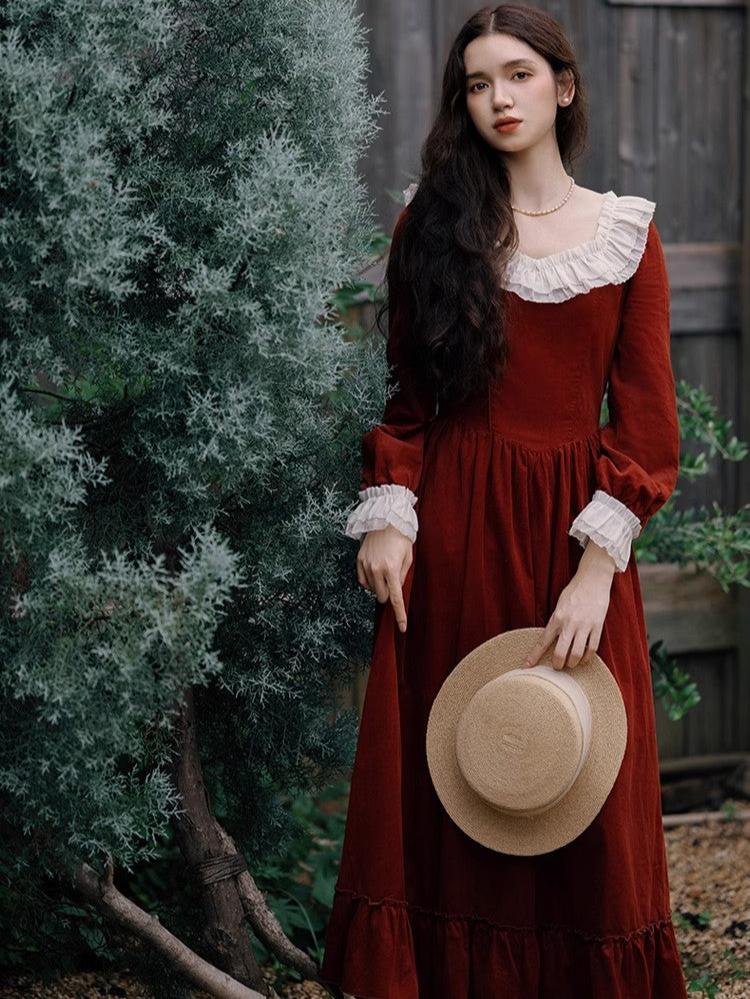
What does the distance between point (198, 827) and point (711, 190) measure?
268cm

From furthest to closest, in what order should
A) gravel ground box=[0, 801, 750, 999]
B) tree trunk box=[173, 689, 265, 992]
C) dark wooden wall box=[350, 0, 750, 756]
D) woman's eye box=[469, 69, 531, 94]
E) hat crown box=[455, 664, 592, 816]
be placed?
1. dark wooden wall box=[350, 0, 750, 756]
2. gravel ground box=[0, 801, 750, 999]
3. tree trunk box=[173, 689, 265, 992]
4. woman's eye box=[469, 69, 531, 94]
5. hat crown box=[455, 664, 592, 816]

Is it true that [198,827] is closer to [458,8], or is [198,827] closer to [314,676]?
[314,676]

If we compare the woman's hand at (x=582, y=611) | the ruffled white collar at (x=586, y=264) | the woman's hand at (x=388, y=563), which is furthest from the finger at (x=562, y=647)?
the ruffled white collar at (x=586, y=264)

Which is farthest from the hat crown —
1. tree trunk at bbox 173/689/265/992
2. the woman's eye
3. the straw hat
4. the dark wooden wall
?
the dark wooden wall

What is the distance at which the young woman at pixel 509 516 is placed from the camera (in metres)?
2.28

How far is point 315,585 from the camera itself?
248cm

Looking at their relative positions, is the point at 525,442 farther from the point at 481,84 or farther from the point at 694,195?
the point at 694,195

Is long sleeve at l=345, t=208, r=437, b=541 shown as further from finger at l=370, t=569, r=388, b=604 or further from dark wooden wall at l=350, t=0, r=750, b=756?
dark wooden wall at l=350, t=0, r=750, b=756

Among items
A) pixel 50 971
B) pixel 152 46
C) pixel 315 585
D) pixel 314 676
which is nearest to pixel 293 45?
pixel 152 46

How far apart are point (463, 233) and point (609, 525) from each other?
1.82 ft

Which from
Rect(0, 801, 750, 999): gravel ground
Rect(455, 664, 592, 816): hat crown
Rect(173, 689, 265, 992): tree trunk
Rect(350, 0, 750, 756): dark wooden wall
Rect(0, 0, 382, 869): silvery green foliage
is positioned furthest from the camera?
Rect(350, 0, 750, 756): dark wooden wall

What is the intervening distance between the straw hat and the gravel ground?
31.2 inches

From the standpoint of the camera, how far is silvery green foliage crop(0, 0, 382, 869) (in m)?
1.96

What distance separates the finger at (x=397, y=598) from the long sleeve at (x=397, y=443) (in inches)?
3.2
